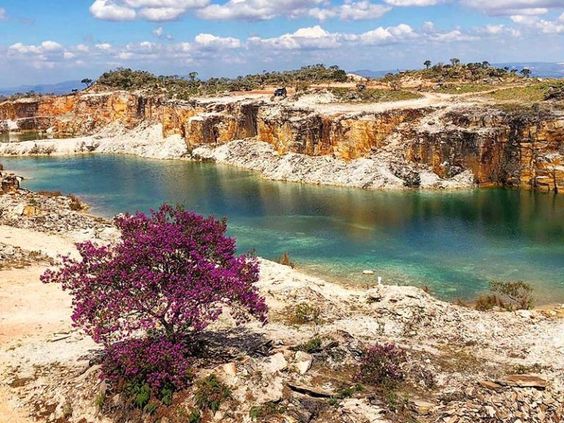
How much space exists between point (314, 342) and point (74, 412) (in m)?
7.72

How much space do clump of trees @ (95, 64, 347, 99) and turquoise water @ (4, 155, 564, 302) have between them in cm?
3085

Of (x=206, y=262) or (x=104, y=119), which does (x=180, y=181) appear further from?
(x=206, y=262)

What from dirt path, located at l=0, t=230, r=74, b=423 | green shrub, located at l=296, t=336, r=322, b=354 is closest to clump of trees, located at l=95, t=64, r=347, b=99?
dirt path, located at l=0, t=230, r=74, b=423

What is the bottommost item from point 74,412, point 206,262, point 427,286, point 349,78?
point 427,286

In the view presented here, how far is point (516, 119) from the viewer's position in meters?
60.6

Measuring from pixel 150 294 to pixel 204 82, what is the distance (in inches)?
4357

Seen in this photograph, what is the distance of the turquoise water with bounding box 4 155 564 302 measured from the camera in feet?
120

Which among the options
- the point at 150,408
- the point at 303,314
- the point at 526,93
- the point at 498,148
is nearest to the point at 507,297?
the point at 303,314

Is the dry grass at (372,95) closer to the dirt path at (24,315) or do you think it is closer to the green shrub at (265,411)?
the dirt path at (24,315)

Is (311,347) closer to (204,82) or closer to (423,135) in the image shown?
(423,135)

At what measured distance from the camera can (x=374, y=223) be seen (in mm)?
49062

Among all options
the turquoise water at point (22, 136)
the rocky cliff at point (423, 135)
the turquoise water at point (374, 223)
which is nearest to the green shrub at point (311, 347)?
the turquoise water at point (374, 223)

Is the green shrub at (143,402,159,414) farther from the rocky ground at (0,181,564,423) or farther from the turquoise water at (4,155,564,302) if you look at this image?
the turquoise water at (4,155,564,302)

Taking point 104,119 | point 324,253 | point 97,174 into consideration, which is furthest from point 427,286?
point 104,119
